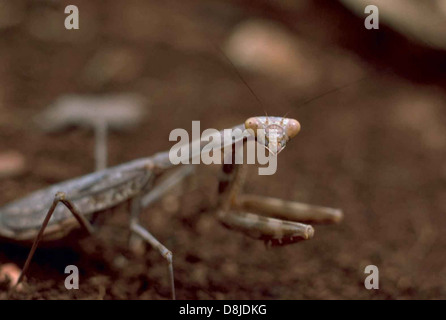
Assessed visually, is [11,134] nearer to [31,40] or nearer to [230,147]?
[31,40]

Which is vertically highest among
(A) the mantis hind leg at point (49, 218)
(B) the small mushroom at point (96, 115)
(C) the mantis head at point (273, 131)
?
(B) the small mushroom at point (96, 115)

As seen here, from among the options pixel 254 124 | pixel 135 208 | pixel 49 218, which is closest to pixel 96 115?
pixel 135 208

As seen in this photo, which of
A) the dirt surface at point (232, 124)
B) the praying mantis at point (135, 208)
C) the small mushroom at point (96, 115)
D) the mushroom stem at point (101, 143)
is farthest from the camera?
the small mushroom at point (96, 115)

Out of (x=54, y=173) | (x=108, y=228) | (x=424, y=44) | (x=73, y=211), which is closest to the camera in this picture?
(x=73, y=211)

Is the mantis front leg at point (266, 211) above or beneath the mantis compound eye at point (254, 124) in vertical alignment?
beneath

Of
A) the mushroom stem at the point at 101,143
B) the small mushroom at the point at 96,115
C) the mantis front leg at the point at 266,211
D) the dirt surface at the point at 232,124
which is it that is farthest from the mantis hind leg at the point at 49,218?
the small mushroom at the point at 96,115

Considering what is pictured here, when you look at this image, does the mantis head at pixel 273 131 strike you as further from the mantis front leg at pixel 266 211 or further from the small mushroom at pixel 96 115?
the small mushroom at pixel 96 115
